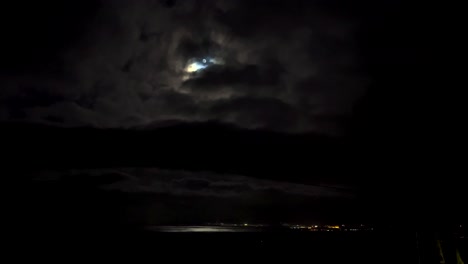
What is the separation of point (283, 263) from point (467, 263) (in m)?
38.2

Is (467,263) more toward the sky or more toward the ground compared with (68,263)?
more toward the sky

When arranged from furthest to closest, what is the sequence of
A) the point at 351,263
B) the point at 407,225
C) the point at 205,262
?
the point at 205,262
the point at 351,263
the point at 407,225

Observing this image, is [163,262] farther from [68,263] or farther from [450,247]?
[450,247]

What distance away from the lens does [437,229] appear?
34.2 ft

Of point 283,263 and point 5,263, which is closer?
point 283,263

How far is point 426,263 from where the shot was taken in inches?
408

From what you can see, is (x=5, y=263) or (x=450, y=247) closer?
(x=450, y=247)

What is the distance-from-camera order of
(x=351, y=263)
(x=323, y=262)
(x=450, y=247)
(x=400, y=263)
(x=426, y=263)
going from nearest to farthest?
1. (x=426, y=263)
2. (x=450, y=247)
3. (x=400, y=263)
4. (x=351, y=263)
5. (x=323, y=262)

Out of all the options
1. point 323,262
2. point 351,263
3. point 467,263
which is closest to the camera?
point 467,263

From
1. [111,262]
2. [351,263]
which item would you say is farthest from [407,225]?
[111,262]

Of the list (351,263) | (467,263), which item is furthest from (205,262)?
(467,263)

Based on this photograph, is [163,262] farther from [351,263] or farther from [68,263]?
[351,263]

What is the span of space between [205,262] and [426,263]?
53528 mm

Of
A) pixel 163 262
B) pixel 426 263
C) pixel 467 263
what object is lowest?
pixel 163 262
